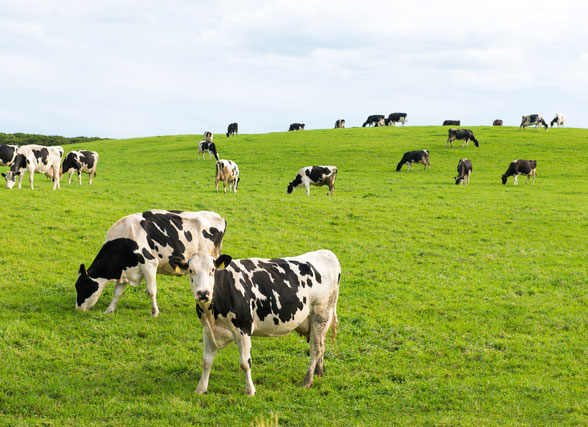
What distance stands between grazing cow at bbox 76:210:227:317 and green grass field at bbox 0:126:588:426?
0.65 metres

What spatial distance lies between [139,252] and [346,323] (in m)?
5.04

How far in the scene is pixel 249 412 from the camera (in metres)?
8.18

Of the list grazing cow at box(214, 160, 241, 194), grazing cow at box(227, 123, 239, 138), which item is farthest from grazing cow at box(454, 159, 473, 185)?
grazing cow at box(227, 123, 239, 138)

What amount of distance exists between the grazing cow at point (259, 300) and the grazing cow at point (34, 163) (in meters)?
19.8

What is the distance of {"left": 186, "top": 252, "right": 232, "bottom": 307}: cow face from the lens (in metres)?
7.81

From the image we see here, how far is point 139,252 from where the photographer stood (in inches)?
470

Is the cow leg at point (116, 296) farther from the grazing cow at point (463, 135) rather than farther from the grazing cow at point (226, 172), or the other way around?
the grazing cow at point (463, 135)

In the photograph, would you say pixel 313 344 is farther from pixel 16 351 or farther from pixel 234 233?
pixel 234 233

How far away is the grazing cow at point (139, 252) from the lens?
1200cm

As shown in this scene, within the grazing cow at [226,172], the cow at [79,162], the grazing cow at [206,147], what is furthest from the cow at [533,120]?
the cow at [79,162]

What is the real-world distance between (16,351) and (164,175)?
3090 centimetres

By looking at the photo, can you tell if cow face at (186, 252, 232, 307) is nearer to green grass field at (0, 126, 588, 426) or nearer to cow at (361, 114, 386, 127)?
green grass field at (0, 126, 588, 426)

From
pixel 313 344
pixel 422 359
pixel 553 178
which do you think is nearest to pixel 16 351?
pixel 313 344

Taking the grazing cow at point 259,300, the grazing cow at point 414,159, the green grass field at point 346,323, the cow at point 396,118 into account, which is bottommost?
the green grass field at point 346,323
